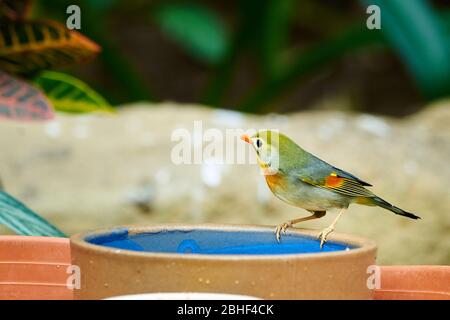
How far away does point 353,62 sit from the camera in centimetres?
457

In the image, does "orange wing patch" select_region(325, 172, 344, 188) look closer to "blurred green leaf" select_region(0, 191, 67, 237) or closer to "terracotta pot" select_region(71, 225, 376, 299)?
"terracotta pot" select_region(71, 225, 376, 299)

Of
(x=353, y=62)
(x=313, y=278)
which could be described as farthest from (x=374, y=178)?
(x=353, y=62)

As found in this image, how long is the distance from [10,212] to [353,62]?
3960 millimetres

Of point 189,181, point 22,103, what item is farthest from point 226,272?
point 189,181

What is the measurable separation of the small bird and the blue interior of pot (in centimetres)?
1

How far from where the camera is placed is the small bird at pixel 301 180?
0.63 meters

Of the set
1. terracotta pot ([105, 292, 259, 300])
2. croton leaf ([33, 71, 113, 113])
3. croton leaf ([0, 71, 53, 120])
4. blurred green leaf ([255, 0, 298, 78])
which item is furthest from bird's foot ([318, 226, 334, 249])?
blurred green leaf ([255, 0, 298, 78])

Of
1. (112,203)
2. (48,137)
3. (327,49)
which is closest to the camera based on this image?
(112,203)

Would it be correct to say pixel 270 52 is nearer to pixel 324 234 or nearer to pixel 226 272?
pixel 324 234

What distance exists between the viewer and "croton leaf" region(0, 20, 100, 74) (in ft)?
3.32

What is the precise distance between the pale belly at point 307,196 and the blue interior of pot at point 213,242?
0.03 meters

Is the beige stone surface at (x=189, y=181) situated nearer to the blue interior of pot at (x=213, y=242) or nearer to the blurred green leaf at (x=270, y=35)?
the blue interior of pot at (x=213, y=242)

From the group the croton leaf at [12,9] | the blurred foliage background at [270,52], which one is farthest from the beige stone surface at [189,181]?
the croton leaf at [12,9]

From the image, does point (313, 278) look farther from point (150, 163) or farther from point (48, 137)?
point (48, 137)
